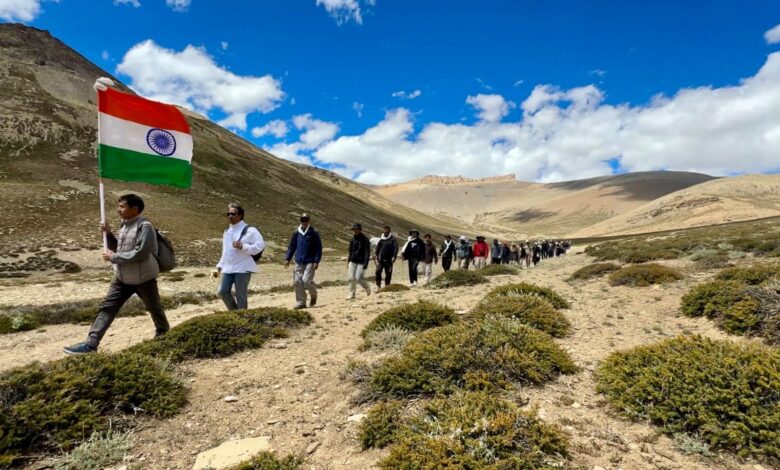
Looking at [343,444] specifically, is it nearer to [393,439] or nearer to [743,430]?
[393,439]

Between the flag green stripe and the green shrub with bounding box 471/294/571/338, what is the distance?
6696 millimetres

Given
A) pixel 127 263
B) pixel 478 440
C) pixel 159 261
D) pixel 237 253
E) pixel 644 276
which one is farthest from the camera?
pixel 644 276

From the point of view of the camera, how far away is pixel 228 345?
266 inches

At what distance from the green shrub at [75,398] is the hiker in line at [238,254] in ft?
11.2

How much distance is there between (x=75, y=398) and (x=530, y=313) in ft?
23.4

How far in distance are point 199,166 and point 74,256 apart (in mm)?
46085

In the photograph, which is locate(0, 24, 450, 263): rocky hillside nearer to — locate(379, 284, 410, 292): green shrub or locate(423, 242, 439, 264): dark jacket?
locate(423, 242, 439, 264): dark jacket

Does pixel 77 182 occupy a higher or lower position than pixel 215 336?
higher

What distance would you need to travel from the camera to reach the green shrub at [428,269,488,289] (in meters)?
15.4

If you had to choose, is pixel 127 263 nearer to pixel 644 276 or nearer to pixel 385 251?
Result: pixel 385 251

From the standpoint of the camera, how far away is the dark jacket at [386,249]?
15.6 m

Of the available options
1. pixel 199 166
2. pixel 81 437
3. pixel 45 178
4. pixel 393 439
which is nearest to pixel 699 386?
pixel 393 439

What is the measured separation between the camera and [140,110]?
7707mm

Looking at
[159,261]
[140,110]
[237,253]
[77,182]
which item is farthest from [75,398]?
[77,182]
